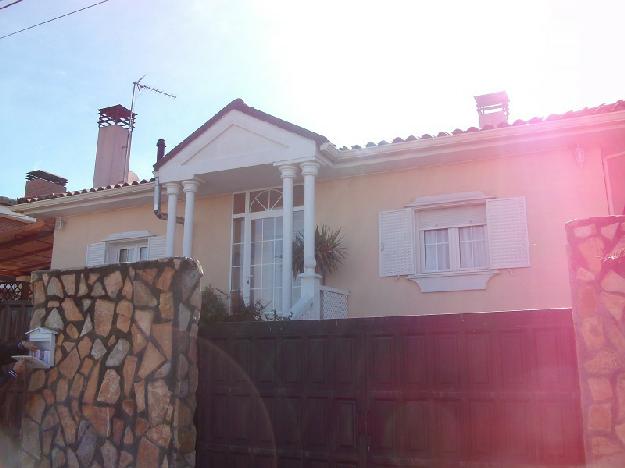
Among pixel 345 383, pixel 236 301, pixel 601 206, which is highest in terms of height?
pixel 601 206

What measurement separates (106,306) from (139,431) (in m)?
1.22

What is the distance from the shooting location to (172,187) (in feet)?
34.1

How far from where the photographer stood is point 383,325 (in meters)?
5.10

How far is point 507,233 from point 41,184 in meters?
11.8

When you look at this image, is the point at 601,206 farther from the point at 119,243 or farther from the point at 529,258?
the point at 119,243

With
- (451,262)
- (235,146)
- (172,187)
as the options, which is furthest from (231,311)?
(451,262)

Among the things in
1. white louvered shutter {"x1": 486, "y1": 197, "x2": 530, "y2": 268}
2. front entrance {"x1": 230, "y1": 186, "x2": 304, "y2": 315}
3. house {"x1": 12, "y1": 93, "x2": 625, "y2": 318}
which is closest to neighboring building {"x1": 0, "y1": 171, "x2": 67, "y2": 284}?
house {"x1": 12, "y1": 93, "x2": 625, "y2": 318}

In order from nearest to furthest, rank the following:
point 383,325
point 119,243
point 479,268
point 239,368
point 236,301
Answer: point 383,325 < point 239,368 < point 479,268 < point 236,301 < point 119,243

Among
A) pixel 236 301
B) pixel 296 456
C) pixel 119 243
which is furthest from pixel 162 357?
pixel 119 243

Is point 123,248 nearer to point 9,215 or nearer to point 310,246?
point 9,215

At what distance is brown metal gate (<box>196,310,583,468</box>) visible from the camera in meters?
4.41

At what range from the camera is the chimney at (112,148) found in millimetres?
14625

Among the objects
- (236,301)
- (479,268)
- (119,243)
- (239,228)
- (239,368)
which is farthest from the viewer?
(119,243)

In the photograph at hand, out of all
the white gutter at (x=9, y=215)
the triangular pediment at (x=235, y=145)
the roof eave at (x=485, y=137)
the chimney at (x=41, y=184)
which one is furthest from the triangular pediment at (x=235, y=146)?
the white gutter at (x=9, y=215)
